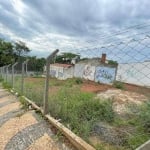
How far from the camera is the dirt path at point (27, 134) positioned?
406cm

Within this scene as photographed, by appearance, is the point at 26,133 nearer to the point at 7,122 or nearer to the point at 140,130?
the point at 7,122

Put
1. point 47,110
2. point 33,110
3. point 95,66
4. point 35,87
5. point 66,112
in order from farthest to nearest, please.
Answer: point 95,66
point 35,87
point 33,110
point 47,110
point 66,112

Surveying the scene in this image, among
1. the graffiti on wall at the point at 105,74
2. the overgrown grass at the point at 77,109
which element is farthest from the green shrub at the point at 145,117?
the graffiti on wall at the point at 105,74

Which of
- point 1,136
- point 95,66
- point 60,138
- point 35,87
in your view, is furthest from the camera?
point 95,66

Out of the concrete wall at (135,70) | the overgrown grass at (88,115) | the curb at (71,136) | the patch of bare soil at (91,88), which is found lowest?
the patch of bare soil at (91,88)

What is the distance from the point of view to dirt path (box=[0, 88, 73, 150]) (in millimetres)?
4059

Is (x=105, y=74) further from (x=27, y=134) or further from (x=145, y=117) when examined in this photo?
(x=27, y=134)

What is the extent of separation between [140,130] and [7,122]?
3.50 metres

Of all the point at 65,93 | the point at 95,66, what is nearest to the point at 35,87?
the point at 65,93

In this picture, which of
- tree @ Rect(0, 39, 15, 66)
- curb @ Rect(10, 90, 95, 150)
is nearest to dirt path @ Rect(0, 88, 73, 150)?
curb @ Rect(10, 90, 95, 150)

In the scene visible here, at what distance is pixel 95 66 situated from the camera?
1104 inches

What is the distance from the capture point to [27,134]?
461 centimetres

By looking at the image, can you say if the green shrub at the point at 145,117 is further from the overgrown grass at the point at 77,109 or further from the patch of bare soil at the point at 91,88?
the patch of bare soil at the point at 91,88

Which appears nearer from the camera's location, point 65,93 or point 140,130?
point 140,130
